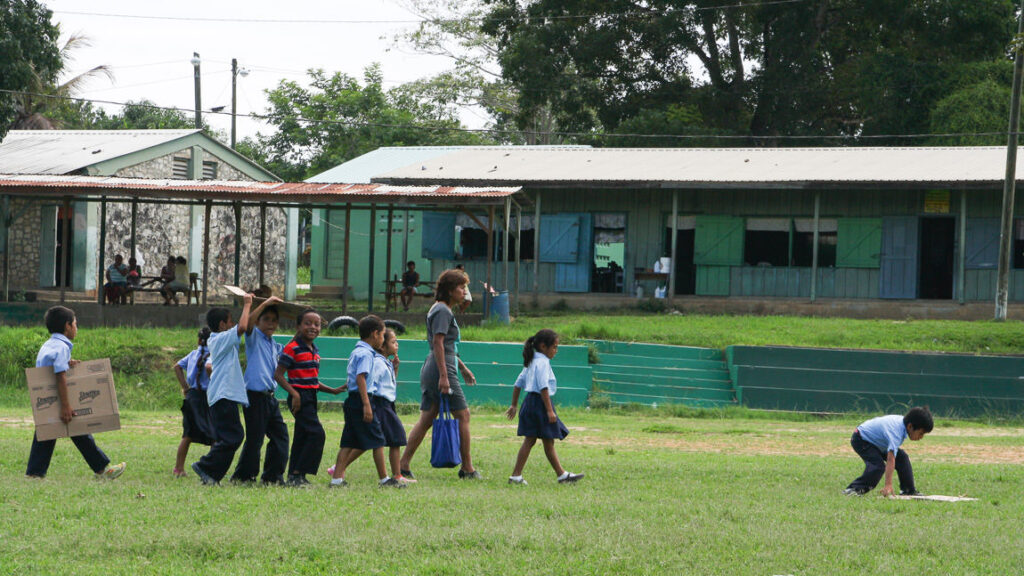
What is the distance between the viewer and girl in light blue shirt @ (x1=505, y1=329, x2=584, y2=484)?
8.95 m

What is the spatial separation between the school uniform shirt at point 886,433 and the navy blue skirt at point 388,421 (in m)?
3.50

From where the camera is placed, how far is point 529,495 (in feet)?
27.1

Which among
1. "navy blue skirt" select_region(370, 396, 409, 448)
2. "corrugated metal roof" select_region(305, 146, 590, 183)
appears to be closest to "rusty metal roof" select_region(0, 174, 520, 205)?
"corrugated metal roof" select_region(305, 146, 590, 183)

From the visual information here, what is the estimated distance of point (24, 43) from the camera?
26484 mm

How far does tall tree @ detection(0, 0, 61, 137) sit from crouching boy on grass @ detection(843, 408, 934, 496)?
22675 mm

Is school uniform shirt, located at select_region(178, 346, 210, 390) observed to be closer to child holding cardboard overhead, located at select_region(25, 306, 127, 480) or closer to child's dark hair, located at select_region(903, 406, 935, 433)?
child holding cardboard overhead, located at select_region(25, 306, 127, 480)

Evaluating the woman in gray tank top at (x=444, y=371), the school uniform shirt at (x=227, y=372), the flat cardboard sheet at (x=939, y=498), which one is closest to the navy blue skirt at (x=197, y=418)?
the school uniform shirt at (x=227, y=372)

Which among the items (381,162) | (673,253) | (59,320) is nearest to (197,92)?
(381,162)

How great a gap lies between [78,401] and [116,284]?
1595cm

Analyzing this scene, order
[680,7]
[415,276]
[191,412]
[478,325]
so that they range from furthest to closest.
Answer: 1. [680,7]
2. [415,276]
3. [478,325]
4. [191,412]

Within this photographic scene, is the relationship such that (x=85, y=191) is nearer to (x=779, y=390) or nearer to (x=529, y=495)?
(x=779, y=390)

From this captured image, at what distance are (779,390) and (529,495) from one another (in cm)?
1030

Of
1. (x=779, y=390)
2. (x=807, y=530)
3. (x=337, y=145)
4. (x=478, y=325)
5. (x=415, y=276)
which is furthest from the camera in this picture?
(x=337, y=145)

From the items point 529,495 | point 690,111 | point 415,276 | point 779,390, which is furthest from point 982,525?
point 690,111
